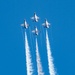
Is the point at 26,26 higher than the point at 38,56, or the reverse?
the point at 26,26

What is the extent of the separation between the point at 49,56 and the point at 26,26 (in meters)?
6.72

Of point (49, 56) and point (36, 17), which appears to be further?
point (36, 17)

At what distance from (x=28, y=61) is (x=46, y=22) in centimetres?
795

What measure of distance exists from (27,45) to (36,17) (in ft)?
16.6

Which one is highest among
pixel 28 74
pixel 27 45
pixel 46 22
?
pixel 46 22

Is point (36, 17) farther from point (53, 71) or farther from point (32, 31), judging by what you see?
point (53, 71)

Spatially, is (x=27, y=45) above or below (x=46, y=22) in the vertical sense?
below

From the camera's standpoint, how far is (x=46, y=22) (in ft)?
249

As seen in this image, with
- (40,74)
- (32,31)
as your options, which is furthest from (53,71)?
(32,31)

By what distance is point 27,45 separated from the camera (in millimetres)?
72000

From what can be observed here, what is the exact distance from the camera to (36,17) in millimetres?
75250

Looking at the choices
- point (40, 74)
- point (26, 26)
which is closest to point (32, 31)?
point (26, 26)

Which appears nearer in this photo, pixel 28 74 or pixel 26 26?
pixel 28 74

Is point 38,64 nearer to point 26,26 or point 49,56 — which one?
point 49,56
